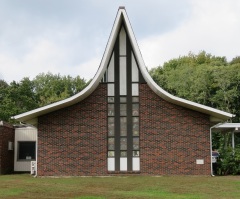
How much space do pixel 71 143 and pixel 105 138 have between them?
164 cm

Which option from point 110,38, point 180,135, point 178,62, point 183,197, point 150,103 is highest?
point 178,62

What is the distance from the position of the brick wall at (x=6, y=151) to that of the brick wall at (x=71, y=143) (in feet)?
14.5

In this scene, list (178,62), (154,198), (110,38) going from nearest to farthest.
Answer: (154,198)
(110,38)
(178,62)

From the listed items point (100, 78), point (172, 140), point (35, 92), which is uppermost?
point (35, 92)

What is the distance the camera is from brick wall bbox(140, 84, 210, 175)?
71.7 feet

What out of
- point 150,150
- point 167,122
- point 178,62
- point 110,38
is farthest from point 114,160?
point 178,62

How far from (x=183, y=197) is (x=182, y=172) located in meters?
9.31

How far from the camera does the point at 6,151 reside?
86.6 ft

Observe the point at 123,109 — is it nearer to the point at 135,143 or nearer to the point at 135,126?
the point at 135,126

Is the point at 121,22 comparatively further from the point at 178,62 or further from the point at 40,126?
the point at 178,62

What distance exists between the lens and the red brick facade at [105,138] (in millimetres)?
21781

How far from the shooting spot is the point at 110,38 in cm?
2138

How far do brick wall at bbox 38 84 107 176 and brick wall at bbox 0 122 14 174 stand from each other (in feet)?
14.5

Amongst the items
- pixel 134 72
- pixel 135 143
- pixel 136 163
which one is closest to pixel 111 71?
pixel 134 72
